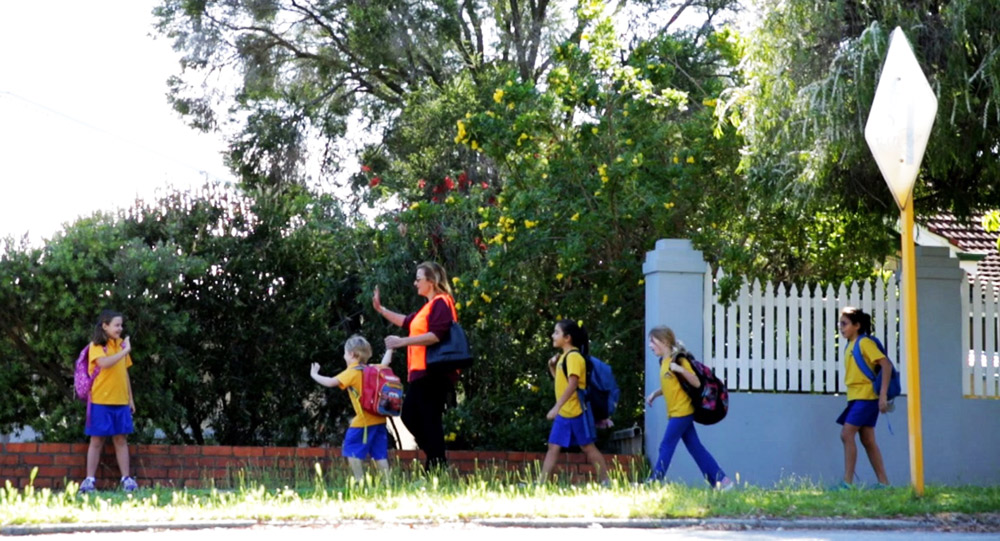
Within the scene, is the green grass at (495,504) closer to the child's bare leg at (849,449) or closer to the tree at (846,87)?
the child's bare leg at (849,449)

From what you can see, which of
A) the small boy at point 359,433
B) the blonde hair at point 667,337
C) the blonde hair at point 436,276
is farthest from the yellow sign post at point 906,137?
the small boy at point 359,433

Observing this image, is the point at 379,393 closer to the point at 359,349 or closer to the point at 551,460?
the point at 359,349

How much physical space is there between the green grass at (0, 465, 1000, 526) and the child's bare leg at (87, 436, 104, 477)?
120cm

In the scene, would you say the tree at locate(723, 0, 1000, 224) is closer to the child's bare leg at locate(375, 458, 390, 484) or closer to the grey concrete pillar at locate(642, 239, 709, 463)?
the grey concrete pillar at locate(642, 239, 709, 463)

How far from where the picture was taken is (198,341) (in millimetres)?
13359

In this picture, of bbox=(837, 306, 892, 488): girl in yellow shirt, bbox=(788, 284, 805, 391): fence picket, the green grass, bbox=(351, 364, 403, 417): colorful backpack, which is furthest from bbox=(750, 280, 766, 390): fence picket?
bbox=(351, 364, 403, 417): colorful backpack

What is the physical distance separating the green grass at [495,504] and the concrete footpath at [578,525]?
11 centimetres

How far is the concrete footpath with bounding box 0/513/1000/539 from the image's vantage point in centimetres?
788

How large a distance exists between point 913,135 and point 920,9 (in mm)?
2319

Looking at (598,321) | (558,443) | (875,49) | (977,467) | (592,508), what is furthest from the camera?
(598,321)

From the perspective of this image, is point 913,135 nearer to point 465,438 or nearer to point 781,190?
point 781,190

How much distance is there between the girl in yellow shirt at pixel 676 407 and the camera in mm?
10492

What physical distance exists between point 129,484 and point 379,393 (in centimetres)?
225

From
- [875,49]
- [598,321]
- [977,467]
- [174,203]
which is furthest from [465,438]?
[875,49]
